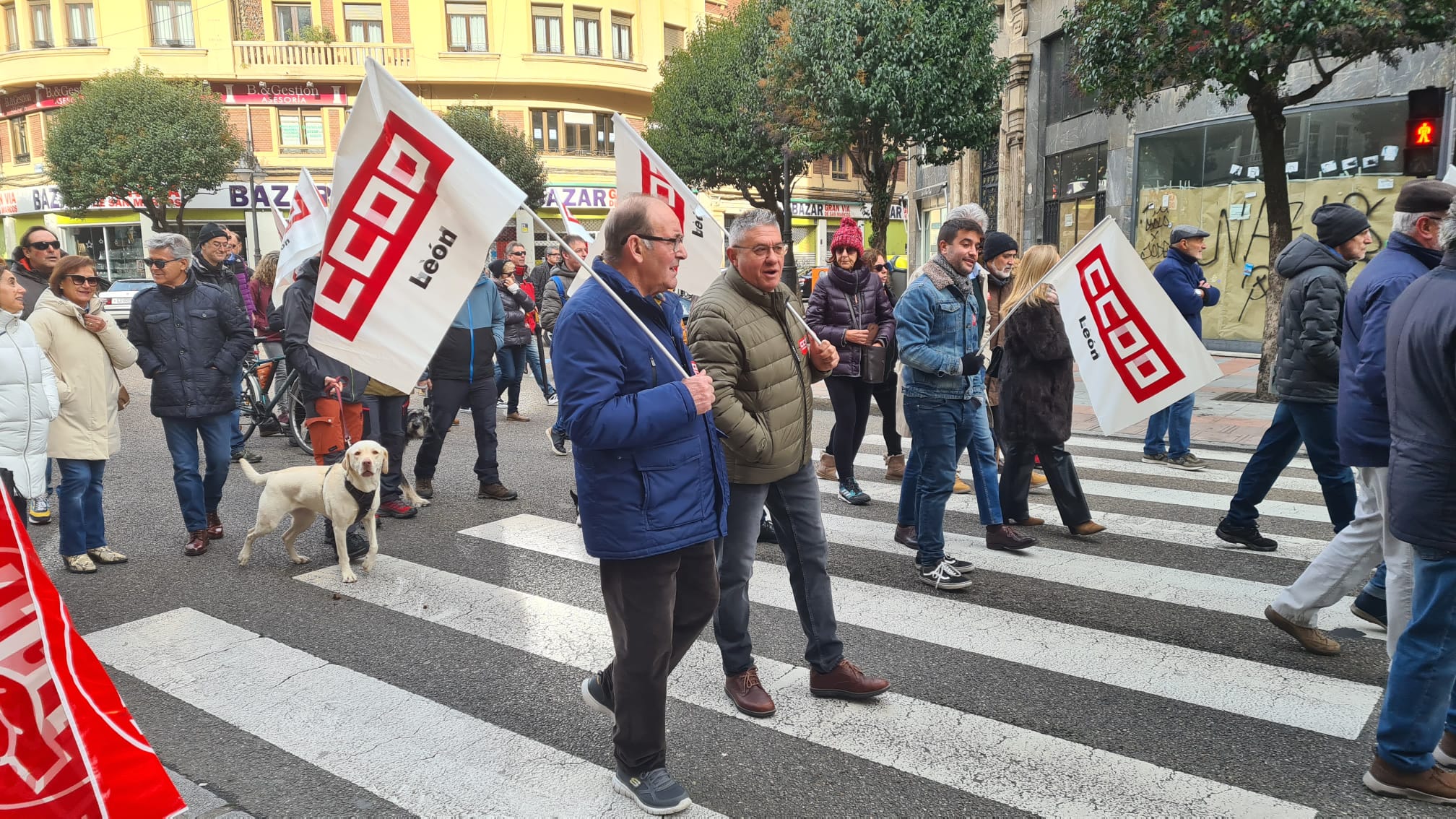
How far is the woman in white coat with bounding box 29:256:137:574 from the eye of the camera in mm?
5746

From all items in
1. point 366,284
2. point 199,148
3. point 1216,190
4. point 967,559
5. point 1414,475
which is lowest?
point 967,559

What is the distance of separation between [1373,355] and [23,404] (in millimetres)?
6342

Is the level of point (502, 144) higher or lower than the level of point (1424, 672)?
higher

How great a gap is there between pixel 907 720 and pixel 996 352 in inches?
138

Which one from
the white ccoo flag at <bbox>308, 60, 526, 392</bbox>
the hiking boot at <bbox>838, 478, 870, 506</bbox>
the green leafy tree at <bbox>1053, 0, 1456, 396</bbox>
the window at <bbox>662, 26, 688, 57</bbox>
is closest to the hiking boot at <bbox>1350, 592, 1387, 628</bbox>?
the hiking boot at <bbox>838, 478, 870, 506</bbox>

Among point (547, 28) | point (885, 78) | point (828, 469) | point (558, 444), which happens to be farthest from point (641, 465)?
point (547, 28)

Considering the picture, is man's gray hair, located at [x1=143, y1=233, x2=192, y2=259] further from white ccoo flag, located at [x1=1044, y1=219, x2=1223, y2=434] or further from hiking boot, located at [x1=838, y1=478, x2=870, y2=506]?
white ccoo flag, located at [x1=1044, y1=219, x2=1223, y2=434]

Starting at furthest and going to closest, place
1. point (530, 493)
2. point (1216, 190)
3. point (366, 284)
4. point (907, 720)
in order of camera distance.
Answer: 1. point (1216, 190)
2. point (530, 493)
3. point (907, 720)
4. point (366, 284)

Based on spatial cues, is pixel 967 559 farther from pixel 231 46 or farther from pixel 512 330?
pixel 231 46

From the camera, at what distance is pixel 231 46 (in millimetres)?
38000

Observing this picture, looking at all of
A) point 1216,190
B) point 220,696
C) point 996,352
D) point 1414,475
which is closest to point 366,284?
point 220,696

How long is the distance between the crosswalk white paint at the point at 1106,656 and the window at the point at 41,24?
44819 mm

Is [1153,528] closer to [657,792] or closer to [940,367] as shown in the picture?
[940,367]

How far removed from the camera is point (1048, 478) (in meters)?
6.24
